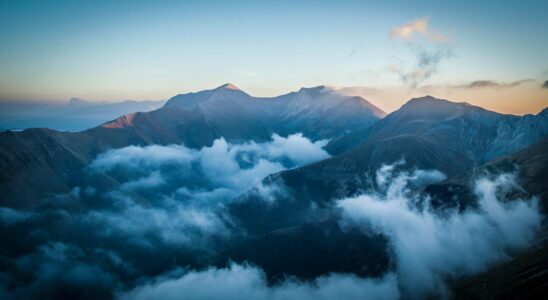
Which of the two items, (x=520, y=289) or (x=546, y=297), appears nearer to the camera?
(x=546, y=297)
